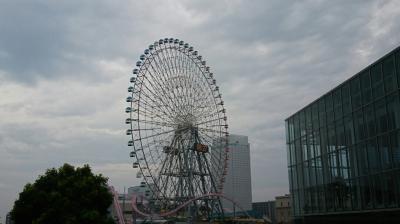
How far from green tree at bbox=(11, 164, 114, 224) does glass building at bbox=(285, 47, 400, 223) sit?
17.2m

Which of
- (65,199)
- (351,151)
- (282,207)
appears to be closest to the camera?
(351,151)

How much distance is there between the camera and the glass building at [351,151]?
3008 cm

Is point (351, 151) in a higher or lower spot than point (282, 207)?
higher

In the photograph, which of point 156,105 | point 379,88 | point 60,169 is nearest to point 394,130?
point 379,88

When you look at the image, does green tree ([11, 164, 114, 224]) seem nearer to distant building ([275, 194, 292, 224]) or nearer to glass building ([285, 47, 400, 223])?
glass building ([285, 47, 400, 223])

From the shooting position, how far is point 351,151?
34688 millimetres

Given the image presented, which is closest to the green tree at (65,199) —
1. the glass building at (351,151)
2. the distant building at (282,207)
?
the glass building at (351,151)

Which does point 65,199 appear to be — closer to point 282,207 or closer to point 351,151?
point 351,151

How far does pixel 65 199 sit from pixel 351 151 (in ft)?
74.4

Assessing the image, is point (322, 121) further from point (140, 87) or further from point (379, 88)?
point (140, 87)

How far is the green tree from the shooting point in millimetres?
38625

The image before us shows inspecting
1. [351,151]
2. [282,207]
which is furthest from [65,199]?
[282,207]

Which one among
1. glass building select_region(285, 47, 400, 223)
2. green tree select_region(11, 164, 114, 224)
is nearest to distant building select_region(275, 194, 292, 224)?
glass building select_region(285, 47, 400, 223)

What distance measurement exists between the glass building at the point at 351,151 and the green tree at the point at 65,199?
677 inches
